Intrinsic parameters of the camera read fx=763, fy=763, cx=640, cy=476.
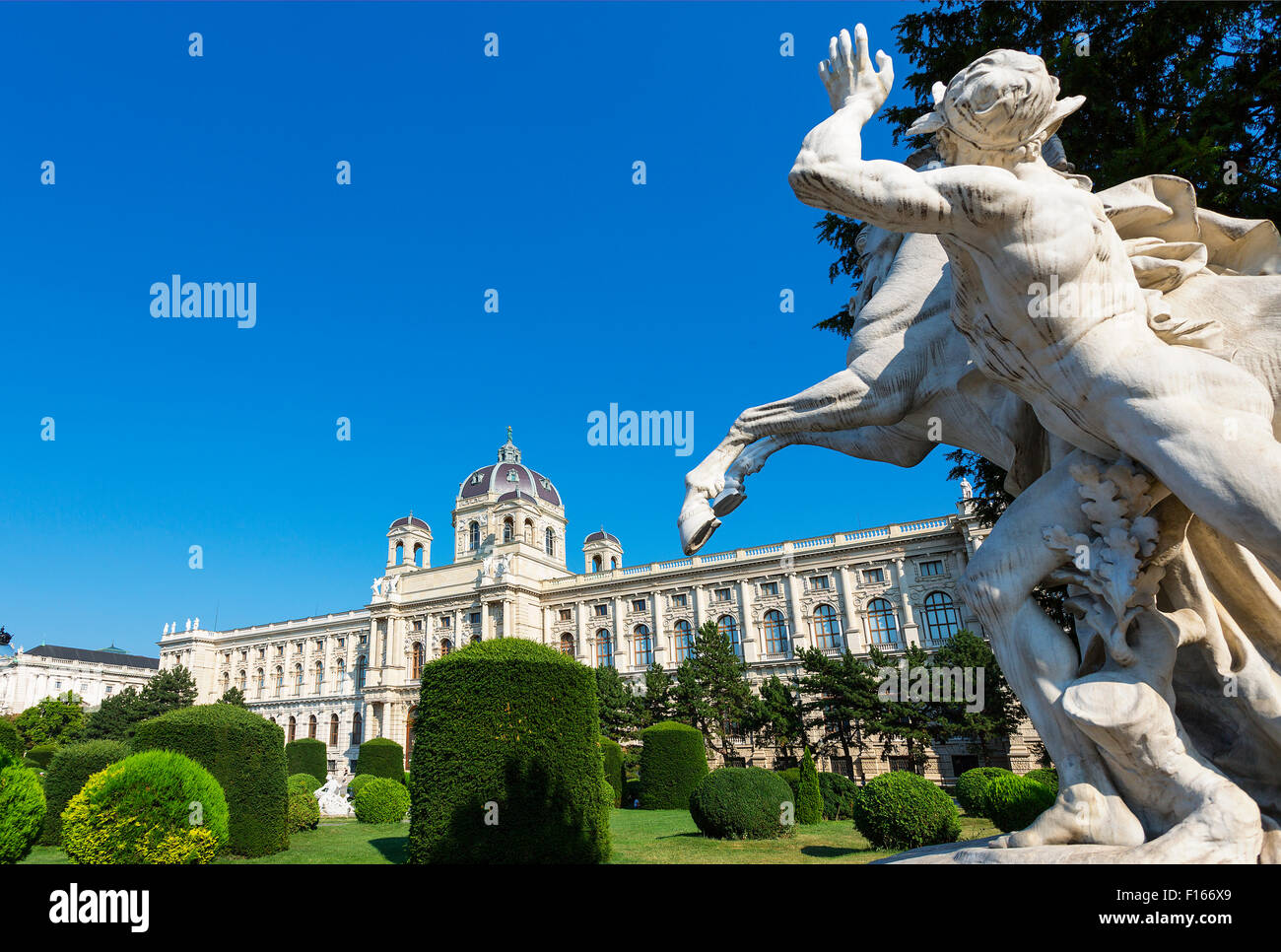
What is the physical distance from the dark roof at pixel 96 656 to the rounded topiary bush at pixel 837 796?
79.7 metres

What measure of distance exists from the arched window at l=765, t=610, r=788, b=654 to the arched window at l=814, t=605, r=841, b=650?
160cm

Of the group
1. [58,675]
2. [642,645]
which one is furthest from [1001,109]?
[58,675]

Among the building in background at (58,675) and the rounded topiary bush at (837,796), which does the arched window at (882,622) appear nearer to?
the rounded topiary bush at (837,796)

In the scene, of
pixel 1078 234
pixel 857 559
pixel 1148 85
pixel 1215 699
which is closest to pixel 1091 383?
pixel 1078 234

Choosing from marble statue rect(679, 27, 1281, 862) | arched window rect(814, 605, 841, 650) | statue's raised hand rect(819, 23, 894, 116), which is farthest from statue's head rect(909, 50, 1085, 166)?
arched window rect(814, 605, 841, 650)

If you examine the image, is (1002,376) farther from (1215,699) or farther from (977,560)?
(1215,699)

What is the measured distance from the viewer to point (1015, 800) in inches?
394

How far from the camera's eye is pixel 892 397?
2.45 m

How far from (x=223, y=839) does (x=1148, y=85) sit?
12.2 meters

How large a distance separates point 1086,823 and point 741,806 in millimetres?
11268

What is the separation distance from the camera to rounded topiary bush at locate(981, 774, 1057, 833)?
977 cm

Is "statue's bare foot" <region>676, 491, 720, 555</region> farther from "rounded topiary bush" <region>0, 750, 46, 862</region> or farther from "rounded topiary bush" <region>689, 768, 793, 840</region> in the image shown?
"rounded topiary bush" <region>689, 768, 793, 840</region>

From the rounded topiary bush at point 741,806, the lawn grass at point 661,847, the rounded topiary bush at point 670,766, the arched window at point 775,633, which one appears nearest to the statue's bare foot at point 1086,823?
the lawn grass at point 661,847
